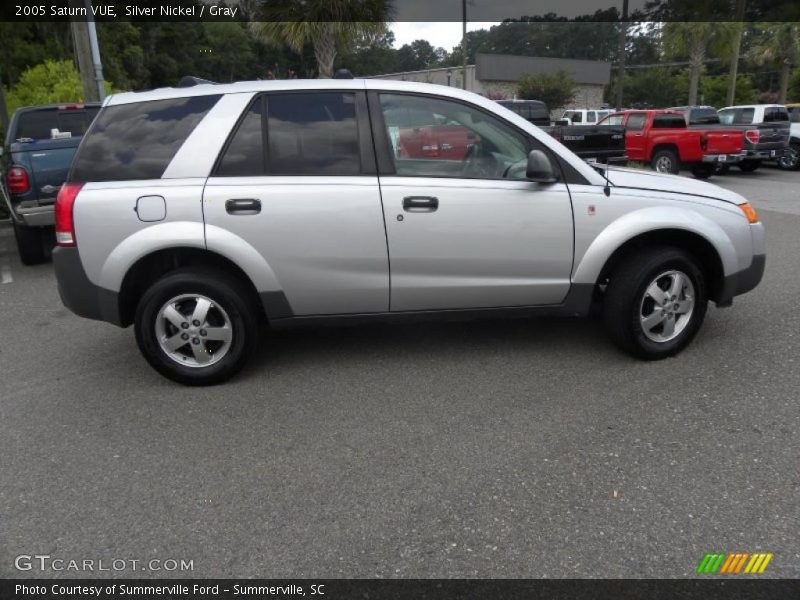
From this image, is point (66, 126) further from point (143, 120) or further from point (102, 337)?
point (143, 120)

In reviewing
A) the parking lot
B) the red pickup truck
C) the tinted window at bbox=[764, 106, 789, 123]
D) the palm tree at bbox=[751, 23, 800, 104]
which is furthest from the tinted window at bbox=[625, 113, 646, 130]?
the palm tree at bbox=[751, 23, 800, 104]

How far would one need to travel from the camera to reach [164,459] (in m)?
3.38

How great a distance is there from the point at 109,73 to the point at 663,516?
34527 mm

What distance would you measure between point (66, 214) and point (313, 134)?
157cm

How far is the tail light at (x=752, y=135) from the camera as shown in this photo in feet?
53.8

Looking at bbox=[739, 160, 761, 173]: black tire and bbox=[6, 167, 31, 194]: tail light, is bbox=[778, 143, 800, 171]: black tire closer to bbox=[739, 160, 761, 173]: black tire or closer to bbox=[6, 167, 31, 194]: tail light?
bbox=[739, 160, 761, 173]: black tire

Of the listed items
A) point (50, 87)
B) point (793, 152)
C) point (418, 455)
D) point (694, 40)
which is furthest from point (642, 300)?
point (694, 40)

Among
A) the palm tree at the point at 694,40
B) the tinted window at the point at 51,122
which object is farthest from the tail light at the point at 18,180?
the palm tree at the point at 694,40

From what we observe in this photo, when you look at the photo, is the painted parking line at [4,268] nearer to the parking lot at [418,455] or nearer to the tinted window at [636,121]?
the parking lot at [418,455]

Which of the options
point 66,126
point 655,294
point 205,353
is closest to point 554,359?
point 655,294

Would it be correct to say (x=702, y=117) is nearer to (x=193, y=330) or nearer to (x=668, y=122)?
(x=668, y=122)

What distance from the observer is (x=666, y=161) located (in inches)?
628

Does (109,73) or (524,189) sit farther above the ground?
(109,73)

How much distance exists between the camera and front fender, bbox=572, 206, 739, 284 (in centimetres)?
420
